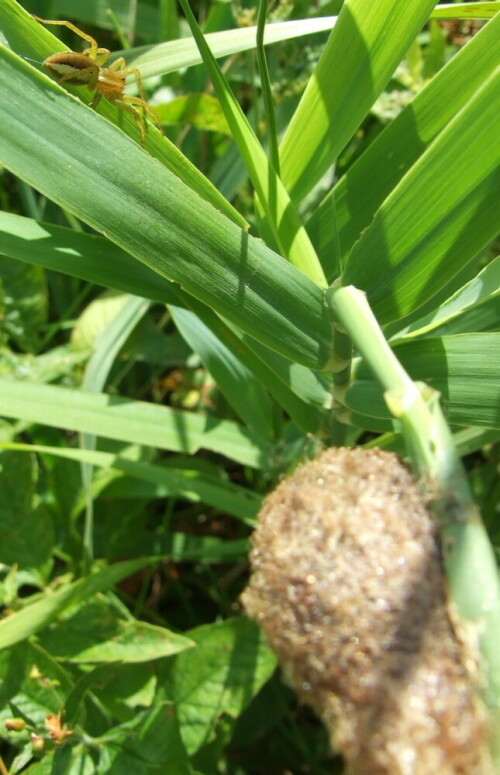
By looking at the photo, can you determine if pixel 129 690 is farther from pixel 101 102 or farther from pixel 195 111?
pixel 195 111

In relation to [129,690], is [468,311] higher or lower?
higher

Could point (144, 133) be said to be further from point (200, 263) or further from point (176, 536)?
point (176, 536)

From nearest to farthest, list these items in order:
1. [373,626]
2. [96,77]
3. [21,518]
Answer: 1. [373,626]
2. [96,77]
3. [21,518]

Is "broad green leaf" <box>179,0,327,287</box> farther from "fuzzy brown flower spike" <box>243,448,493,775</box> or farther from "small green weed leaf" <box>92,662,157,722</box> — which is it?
"small green weed leaf" <box>92,662,157,722</box>

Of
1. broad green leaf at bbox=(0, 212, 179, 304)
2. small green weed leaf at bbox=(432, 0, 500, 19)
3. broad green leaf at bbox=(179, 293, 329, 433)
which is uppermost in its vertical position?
small green weed leaf at bbox=(432, 0, 500, 19)

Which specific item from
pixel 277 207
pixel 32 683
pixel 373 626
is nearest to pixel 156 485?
pixel 32 683

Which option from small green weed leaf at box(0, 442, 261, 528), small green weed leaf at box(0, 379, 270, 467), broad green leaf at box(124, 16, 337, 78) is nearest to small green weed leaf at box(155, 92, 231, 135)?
broad green leaf at box(124, 16, 337, 78)

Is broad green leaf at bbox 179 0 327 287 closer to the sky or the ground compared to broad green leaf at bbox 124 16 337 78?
closer to the ground
